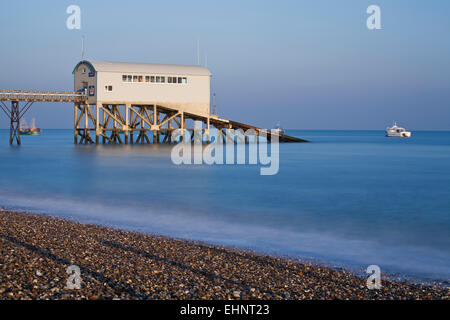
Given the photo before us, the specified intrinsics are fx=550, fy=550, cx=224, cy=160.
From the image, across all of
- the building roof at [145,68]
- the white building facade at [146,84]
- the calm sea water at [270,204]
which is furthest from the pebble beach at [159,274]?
the building roof at [145,68]

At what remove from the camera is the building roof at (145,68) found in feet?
159

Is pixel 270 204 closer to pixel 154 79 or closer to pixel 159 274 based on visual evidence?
pixel 159 274

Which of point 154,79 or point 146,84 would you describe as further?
point 154,79

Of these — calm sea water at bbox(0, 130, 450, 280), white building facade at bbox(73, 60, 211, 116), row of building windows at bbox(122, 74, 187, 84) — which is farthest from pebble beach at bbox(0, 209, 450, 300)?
row of building windows at bbox(122, 74, 187, 84)

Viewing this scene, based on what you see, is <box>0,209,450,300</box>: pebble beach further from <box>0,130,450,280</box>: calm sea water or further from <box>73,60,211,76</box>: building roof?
<box>73,60,211,76</box>: building roof

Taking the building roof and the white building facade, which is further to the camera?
the white building facade

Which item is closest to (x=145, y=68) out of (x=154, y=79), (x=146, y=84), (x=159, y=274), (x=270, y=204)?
(x=154, y=79)

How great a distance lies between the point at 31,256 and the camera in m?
8.78

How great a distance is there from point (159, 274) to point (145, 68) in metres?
43.4

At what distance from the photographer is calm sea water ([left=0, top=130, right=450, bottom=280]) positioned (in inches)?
480

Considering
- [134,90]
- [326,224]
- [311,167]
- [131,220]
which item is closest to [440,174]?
[311,167]

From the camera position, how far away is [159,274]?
8172mm

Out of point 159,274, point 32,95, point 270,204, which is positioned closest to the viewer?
point 159,274

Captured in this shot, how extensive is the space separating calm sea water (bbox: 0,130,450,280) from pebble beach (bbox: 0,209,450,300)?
5.76ft
